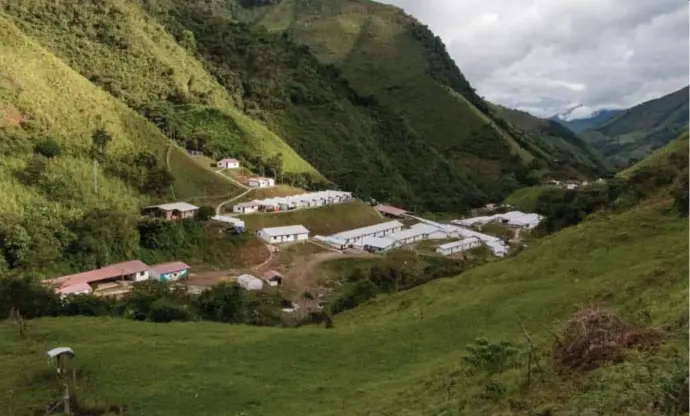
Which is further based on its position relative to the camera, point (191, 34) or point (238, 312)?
point (191, 34)

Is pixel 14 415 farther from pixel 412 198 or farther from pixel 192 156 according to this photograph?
pixel 412 198

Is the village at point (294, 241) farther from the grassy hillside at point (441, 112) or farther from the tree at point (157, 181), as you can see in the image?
the grassy hillside at point (441, 112)

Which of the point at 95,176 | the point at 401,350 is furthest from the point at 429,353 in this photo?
the point at 95,176

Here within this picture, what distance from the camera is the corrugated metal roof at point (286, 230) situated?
7019 cm

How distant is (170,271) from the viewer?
184ft

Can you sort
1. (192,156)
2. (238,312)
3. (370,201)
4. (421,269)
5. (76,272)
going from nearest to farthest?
(238,312)
(76,272)
(421,269)
(192,156)
(370,201)

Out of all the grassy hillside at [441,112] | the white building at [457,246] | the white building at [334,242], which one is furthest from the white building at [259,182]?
the grassy hillside at [441,112]

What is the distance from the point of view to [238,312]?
39.4 meters

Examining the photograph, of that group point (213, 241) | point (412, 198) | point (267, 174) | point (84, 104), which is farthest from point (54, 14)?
point (412, 198)

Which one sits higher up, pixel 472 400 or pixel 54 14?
pixel 54 14

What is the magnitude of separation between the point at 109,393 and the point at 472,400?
42.7 ft

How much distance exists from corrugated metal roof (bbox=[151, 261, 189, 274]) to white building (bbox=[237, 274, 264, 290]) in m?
6.28

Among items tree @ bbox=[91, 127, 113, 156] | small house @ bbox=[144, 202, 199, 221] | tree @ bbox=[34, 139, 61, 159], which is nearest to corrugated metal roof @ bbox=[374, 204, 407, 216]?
small house @ bbox=[144, 202, 199, 221]

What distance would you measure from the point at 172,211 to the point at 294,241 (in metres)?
15.4
